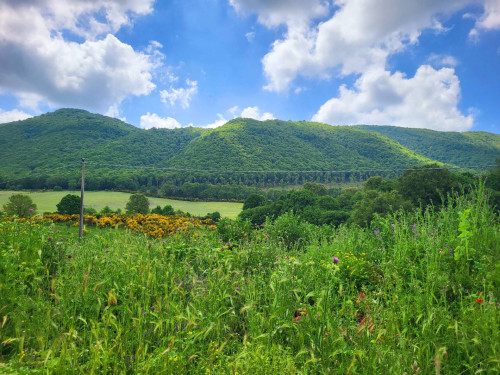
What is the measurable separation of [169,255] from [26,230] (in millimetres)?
2182

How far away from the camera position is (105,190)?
21969mm

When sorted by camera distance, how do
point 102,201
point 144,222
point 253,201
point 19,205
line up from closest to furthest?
point 144,222 < point 19,205 < point 102,201 < point 253,201

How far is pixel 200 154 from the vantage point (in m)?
76.4

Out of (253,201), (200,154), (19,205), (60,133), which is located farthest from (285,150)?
(19,205)

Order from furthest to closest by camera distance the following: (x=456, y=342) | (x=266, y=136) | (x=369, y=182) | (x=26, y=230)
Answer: (x=266, y=136)
(x=369, y=182)
(x=26, y=230)
(x=456, y=342)

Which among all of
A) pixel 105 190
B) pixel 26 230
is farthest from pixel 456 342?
pixel 105 190

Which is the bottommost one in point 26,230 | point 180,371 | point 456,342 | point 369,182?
point 180,371

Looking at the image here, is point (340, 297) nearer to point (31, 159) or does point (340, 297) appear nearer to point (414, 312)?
point (414, 312)

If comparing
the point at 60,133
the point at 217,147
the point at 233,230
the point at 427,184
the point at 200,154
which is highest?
the point at 60,133

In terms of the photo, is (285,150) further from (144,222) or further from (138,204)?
(144,222)

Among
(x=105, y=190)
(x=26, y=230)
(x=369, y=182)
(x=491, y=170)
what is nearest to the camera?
(x=26, y=230)

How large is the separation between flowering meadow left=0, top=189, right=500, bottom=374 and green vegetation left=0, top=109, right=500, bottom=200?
17.9 metres

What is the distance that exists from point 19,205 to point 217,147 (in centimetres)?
7049

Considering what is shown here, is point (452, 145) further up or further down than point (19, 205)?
further up
